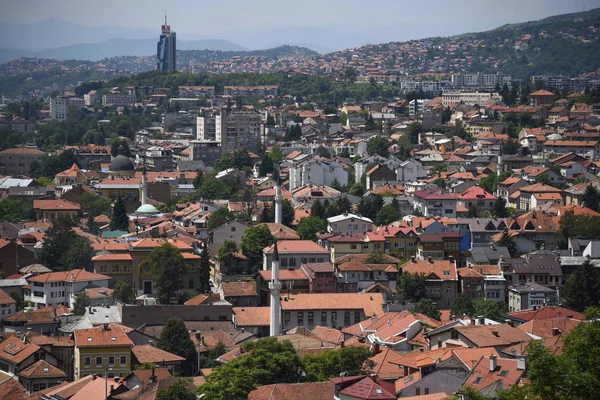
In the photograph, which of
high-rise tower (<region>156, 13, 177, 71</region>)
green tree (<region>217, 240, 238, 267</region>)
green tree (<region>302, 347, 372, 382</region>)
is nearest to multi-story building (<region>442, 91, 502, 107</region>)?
green tree (<region>217, 240, 238, 267</region>)

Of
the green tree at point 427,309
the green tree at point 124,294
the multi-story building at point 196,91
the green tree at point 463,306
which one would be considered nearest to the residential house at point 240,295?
the green tree at point 124,294

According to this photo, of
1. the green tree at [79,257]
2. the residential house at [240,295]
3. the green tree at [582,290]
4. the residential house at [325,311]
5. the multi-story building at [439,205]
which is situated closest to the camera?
the residential house at [325,311]

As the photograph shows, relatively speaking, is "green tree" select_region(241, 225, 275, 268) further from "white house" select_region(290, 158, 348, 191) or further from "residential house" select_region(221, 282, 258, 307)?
"white house" select_region(290, 158, 348, 191)

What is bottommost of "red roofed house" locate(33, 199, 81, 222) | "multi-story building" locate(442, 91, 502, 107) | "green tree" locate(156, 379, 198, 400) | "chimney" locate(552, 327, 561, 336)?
"red roofed house" locate(33, 199, 81, 222)

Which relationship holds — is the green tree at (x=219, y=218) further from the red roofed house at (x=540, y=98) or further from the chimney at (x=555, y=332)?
the red roofed house at (x=540, y=98)

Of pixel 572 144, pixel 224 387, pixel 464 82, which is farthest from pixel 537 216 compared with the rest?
pixel 464 82

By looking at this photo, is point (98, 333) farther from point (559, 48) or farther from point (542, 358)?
point (559, 48)
